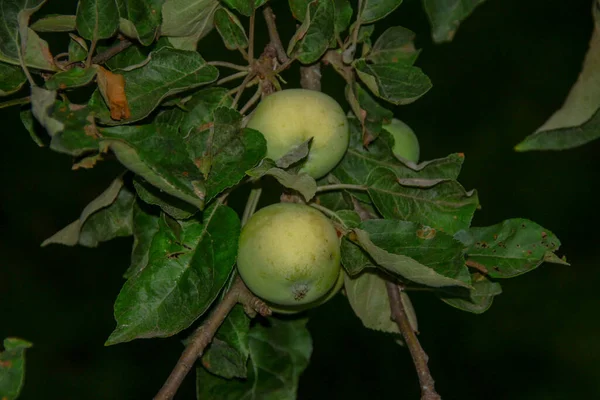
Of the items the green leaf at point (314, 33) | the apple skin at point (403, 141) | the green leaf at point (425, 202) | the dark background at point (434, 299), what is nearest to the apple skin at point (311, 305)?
the green leaf at point (425, 202)

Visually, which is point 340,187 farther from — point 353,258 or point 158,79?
point 158,79

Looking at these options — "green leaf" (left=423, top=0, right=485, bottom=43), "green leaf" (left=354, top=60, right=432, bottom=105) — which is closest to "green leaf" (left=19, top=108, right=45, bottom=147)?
"green leaf" (left=354, top=60, right=432, bottom=105)

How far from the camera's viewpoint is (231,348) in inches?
54.6

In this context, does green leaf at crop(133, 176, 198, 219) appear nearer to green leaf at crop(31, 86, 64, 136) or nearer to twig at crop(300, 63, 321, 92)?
green leaf at crop(31, 86, 64, 136)

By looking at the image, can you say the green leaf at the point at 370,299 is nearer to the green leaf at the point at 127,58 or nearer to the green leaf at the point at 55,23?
the green leaf at the point at 127,58

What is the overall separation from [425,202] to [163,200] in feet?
1.45

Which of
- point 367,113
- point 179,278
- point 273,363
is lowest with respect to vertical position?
point 273,363

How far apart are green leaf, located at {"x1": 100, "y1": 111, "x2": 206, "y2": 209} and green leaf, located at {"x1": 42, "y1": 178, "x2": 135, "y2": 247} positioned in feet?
0.88

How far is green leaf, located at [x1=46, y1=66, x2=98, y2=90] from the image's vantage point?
3.77 ft

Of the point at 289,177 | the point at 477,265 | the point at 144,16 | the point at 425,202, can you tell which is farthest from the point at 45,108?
the point at 477,265

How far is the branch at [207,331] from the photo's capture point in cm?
120

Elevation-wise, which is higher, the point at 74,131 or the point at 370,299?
the point at 74,131

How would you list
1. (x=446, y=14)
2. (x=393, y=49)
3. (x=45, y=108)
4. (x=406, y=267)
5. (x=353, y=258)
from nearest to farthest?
(x=446, y=14) < (x=45, y=108) < (x=406, y=267) < (x=353, y=258) < (x=393, y=49)

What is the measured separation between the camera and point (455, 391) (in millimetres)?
3061
